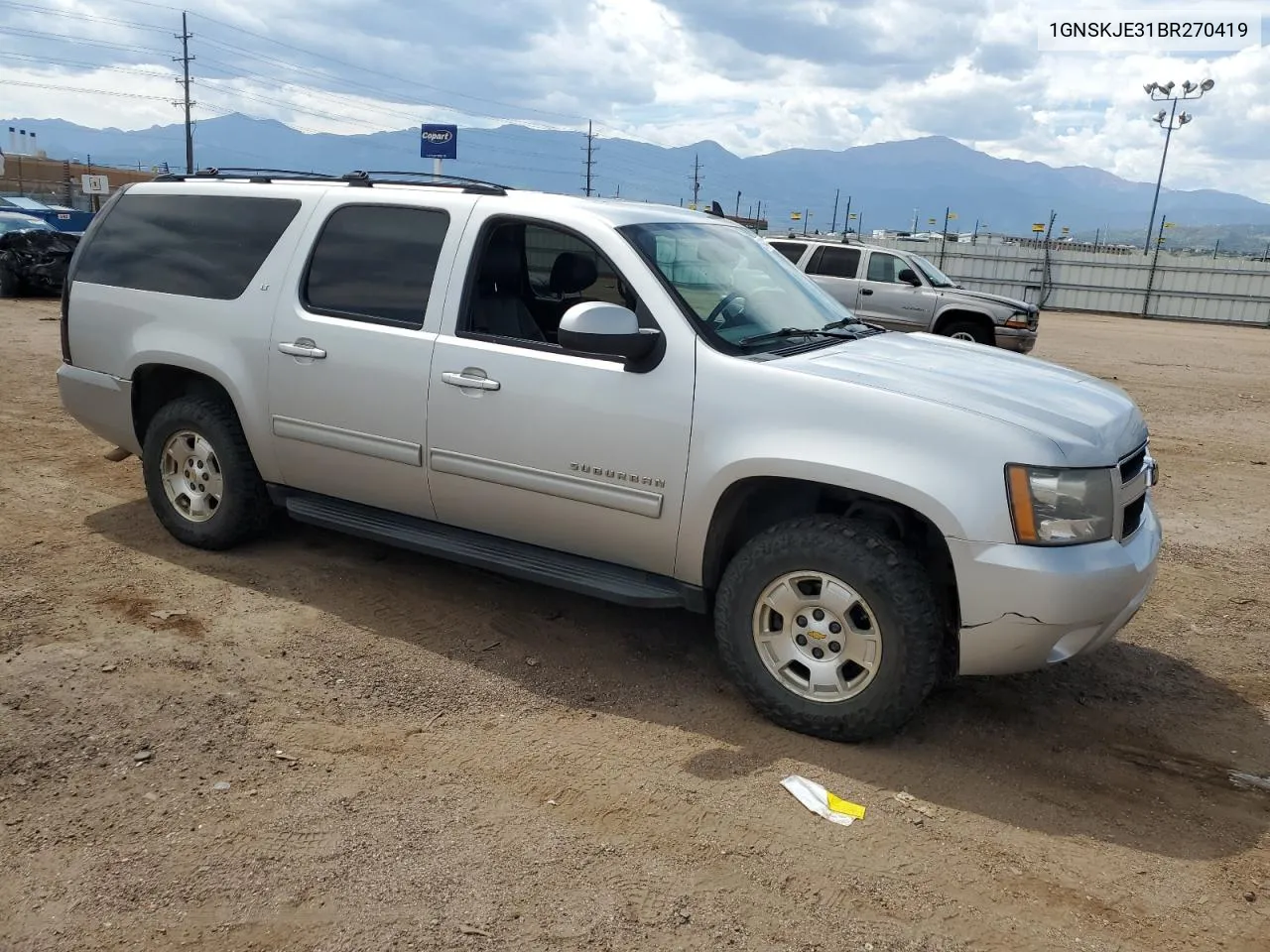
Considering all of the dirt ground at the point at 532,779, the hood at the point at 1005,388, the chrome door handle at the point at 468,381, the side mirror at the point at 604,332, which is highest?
the side mirror at the point at 604,332

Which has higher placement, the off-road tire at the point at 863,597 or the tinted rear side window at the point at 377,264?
the tinted rear side window at the point at 377,264

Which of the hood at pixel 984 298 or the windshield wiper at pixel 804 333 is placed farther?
the hood at pixel 984 298

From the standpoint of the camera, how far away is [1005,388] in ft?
12.3

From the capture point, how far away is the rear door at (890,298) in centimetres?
1541

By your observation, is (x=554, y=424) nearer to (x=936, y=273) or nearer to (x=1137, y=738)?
(x=1137, y=738)

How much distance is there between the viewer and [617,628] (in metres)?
4.70

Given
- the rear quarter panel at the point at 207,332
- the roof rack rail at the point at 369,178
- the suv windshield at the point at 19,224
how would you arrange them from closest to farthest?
the roof rack rail at the point at 369,178 → the rear quarter panel at the point at 207,332 → the suv windshield at the point at 19,224

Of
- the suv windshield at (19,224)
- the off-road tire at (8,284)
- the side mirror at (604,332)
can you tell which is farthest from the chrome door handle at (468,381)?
the suv windshield at (19,224)

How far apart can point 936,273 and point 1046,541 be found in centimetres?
1357

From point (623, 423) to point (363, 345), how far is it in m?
1.39

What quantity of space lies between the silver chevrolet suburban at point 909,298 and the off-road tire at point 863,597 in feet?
39.9

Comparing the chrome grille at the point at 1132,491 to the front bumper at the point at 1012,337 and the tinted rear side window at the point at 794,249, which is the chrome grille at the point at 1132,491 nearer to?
the front bumper at the point at 1012,337

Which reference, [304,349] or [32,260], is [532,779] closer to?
[304,349]

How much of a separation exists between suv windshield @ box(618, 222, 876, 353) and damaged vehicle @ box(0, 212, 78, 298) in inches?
683
